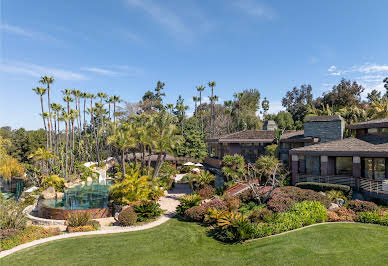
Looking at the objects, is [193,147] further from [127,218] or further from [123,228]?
[123,228]

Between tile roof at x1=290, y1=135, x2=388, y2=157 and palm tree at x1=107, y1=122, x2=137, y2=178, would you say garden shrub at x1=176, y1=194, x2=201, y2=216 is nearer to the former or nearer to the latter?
palm tree at x1=107, y1=122, x2=137, y2=178

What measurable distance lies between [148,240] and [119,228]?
4054 millimetres

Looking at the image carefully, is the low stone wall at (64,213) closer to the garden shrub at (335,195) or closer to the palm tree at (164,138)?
the palm tree at (164,138)

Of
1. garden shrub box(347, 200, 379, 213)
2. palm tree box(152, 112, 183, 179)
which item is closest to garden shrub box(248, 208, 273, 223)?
garden shrub box(347, 200, 379, 213)

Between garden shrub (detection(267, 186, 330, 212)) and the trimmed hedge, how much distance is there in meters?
1.81

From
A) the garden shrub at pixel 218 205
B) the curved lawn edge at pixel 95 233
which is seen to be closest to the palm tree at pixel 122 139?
the curved lawn edge at pixel 95 233

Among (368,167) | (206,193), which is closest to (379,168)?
(368,167)

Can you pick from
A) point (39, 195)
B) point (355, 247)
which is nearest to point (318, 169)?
point (355, 247)

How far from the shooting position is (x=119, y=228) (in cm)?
1892

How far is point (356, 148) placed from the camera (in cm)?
2059

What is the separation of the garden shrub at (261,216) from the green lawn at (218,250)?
2230 mm

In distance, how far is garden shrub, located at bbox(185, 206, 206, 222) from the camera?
18.8 metres

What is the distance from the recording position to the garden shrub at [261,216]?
16.1 m

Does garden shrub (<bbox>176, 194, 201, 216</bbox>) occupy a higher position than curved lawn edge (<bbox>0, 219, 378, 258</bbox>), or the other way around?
garden shrub (<bbox>176, 194, 201, 216</bbox>)
